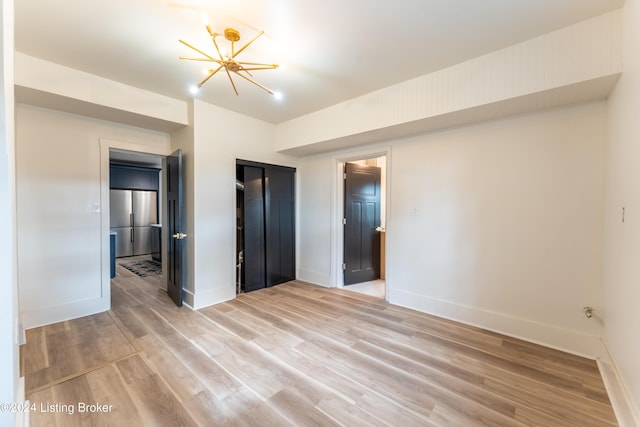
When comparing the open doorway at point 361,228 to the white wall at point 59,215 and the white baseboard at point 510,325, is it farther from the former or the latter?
the white wall at point 59,215

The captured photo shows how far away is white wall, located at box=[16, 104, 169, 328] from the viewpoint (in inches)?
110

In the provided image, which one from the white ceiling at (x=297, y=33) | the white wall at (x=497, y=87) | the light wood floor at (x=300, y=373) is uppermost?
the white ceiling at (x=297, y=33)

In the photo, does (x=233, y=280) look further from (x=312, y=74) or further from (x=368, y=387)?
(x=312, y=74)

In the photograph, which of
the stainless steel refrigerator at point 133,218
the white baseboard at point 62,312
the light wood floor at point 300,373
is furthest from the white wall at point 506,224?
the stainless steel refrigerator at point 133,218

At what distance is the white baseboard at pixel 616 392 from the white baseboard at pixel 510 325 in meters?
0.12

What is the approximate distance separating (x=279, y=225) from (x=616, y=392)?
3.95m

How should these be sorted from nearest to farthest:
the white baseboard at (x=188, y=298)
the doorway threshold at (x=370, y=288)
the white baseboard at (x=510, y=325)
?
1. the white baseboard at (x=510, y=325)
2. the white baseboard at (x=188, y=298)
3. the doorway threshold at (x=370, y=288)

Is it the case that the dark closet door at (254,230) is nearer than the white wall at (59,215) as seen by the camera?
No

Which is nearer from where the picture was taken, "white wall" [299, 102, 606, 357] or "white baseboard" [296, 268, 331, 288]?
"white wall" [299, 102, 606, 357]

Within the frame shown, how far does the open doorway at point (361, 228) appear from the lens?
4.32 metres

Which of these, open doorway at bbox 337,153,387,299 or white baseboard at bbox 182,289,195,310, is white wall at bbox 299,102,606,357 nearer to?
open doorway at bbox 337,153,387,299

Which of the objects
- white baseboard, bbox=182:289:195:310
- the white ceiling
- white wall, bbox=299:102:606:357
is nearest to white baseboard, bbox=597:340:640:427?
white wall, bbox=299:102:606:357

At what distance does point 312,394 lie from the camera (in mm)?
1844

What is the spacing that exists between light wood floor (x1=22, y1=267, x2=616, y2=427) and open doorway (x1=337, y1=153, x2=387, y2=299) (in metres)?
1.27
